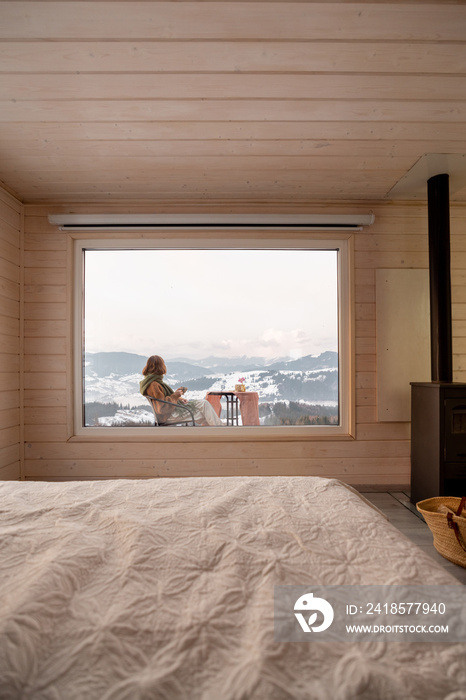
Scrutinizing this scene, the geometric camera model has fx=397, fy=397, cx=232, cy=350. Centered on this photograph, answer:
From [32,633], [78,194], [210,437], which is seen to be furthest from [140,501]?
[78,194]

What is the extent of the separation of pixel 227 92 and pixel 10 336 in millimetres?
2535

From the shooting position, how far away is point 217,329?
11.9 ft

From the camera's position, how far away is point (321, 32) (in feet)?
5.86

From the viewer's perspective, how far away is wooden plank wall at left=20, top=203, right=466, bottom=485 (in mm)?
3463

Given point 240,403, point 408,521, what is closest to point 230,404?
point 240,403

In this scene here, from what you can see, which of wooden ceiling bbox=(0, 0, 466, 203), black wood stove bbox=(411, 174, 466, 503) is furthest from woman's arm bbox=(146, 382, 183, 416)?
black wood stove bbox=(411, 174, 466, 503)

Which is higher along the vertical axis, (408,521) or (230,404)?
(230,404)

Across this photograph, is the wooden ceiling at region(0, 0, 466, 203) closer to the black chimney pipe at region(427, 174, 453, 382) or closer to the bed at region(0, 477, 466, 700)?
the black chimney pipe at region(427, 174, 453, 382)

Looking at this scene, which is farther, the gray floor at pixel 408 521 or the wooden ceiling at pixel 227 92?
the gray floor at pixel 408 521

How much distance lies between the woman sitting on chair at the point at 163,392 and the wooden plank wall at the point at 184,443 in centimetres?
24

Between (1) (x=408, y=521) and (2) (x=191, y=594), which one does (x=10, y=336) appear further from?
(1) (x=408, y=521)

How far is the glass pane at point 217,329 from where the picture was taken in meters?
3.59

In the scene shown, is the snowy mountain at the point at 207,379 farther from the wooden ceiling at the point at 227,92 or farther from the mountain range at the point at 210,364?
the wooden ceiling at the point at 227,92

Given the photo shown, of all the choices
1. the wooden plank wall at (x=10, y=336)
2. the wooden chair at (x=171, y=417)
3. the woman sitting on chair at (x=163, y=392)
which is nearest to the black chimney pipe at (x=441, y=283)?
the woman sitting on chair at (x=163, y=392)
